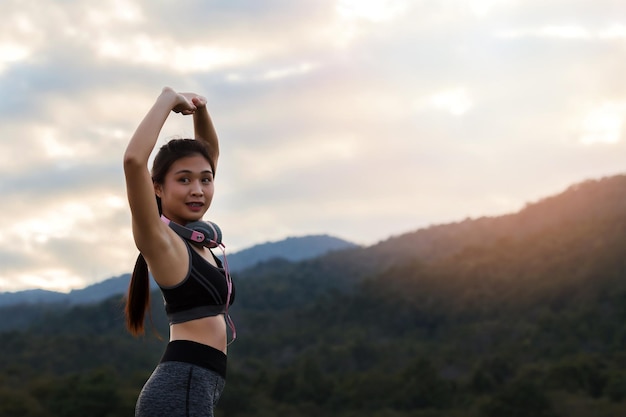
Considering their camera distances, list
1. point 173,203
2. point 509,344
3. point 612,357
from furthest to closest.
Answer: point 509,344 → point 612,357 → point 173,203

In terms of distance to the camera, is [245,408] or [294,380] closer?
[245,408]

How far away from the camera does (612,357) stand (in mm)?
36781

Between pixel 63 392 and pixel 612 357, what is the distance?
21138mm

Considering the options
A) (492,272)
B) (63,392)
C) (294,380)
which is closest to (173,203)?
(63,392)

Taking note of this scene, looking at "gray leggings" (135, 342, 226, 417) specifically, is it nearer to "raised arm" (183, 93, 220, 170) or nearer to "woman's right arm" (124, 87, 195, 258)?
"woman's right arm" (124, 87, 195, 258)

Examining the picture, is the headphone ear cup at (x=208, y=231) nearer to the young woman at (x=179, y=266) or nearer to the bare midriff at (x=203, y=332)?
the young woman at (x=179, y=266)

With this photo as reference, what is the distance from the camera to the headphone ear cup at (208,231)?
2.21 m

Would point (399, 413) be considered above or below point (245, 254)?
below

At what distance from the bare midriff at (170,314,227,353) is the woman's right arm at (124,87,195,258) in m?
0.19

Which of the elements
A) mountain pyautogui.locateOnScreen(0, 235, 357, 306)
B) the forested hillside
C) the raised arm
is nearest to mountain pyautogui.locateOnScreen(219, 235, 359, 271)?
mountain pyautogui.locateOnScreen(0, 235, 357, 306)

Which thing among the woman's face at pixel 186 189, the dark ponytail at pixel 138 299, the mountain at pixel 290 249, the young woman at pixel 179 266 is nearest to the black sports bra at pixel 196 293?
the young woman at pixel 179 266

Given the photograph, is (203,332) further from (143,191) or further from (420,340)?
→ (420,340)

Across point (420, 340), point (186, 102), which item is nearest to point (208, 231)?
point (186, 102)

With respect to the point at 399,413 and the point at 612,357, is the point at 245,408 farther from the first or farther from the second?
the point at 612,357
